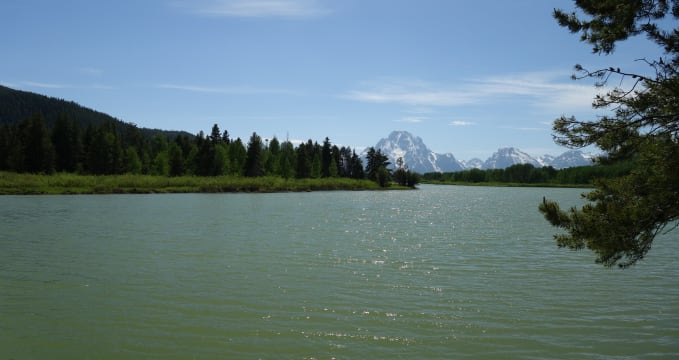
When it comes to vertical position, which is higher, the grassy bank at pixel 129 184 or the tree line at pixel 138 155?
the tree line at pixel 138 155

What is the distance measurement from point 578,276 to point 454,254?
626cm

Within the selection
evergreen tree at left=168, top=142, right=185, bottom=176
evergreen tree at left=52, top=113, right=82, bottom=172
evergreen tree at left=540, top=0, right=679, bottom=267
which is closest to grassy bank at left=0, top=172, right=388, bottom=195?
evergreen tree at left=168, top=142, right=185, bottom=176

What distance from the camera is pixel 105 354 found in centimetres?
980

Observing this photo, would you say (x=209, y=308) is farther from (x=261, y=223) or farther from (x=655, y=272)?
(x=261, y=223)

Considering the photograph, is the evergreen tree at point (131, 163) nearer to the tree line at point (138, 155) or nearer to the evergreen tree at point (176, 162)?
the tree line at point (138, 155)

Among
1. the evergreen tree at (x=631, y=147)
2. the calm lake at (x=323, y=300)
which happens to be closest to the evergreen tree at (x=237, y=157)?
the calm lake at (x=323, y=300)

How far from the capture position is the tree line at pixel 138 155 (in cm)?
10162

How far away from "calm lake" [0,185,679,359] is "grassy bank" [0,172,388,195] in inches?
2322

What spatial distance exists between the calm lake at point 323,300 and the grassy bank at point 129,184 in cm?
5898

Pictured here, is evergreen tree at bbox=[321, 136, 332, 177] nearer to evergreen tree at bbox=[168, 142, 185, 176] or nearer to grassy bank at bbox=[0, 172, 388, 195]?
grassy bank at bbox=[0, 172, 388, 195]

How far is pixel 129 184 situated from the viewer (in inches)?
3504

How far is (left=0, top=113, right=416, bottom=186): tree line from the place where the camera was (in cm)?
10162

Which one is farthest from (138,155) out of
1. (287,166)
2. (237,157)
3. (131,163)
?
(287,166)

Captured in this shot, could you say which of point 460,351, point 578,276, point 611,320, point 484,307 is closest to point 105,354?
point 460,351
